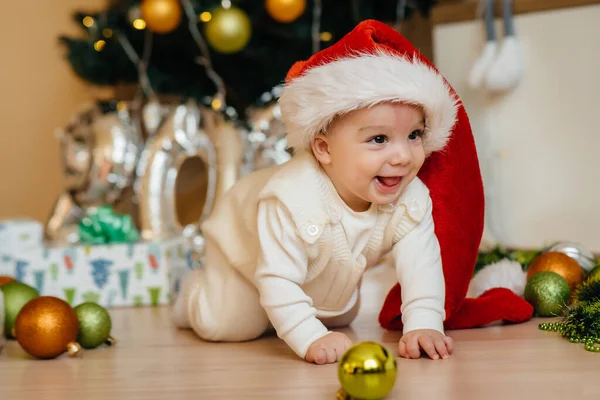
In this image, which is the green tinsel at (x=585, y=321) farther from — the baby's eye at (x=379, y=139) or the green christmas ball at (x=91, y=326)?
the green christmas ball at (x=91, y=326)

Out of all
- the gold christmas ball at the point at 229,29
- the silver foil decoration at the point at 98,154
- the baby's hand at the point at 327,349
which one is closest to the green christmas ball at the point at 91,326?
the baby's hand at the point at 327,349

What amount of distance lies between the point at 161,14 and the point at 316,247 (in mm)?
1199

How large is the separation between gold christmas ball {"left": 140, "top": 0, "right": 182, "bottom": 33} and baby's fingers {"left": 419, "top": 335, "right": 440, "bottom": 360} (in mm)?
1341

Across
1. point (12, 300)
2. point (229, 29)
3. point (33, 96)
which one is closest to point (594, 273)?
point (12, 300)

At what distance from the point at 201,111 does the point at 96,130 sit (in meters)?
0.29

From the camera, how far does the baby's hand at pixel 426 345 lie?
3.53 feet

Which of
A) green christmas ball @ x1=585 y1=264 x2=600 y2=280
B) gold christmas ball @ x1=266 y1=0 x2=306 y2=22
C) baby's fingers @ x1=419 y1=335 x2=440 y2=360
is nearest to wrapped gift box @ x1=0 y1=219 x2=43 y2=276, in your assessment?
gold christmas ball @ x1=266 y1=0 x2=306 y2=22

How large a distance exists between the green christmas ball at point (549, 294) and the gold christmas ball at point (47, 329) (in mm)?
744

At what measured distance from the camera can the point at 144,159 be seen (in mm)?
2170

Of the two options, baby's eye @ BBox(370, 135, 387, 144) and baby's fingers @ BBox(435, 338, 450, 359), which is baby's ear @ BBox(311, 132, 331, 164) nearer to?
baby's eye @ BBox(370, 135, 387, 144)

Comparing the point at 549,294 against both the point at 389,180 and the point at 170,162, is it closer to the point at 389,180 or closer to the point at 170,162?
the point at 389,180

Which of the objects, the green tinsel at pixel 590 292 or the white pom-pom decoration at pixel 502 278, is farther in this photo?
the white pom-pom decoration at pixel 502 278

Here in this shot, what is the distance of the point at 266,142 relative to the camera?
2.21m

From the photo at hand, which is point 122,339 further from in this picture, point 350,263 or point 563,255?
point 563,255
